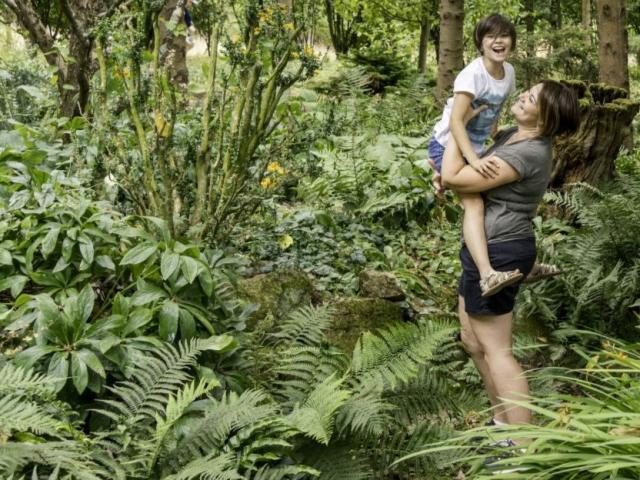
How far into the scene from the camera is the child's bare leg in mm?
3139

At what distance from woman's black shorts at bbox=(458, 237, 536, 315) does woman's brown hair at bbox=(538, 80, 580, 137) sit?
51 cm

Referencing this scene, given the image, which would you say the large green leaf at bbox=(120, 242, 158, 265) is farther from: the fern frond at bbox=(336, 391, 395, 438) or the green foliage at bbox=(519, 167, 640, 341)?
the green foliage at bbox=(519, 167, 640, 341)

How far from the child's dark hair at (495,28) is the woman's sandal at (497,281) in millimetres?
1136

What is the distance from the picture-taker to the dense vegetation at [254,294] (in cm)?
265

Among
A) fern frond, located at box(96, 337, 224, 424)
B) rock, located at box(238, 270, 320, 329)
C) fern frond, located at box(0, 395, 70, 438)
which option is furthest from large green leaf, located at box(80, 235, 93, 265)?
rock, located at box(238, 270, 320, 329)

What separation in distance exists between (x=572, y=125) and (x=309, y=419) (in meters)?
1.68

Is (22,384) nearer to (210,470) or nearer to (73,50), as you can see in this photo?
(210,470)

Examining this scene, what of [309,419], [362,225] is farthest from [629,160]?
[309,419]

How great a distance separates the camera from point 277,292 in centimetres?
442

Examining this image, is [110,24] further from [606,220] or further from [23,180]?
[606,220]

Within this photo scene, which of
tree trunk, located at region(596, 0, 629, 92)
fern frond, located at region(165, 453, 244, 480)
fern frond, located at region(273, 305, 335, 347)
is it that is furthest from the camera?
tree trunk, located at region(596, 0, 629, 92)

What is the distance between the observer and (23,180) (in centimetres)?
411

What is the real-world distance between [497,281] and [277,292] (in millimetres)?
1686

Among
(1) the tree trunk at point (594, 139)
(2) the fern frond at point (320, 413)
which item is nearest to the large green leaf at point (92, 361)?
(2) the fern frond at point (320, 413)
